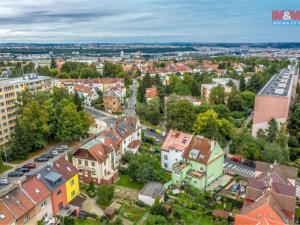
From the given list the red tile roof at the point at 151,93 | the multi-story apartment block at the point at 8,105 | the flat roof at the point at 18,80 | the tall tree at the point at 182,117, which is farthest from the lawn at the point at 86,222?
the red tile roof at the point at 151,93

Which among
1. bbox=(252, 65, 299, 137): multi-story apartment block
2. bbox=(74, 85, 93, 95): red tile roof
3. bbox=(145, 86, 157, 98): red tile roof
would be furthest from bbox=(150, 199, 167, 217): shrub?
bbox=(74, 85, 93, 95): red tile roof

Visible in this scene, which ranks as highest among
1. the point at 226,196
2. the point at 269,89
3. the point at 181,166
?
the point at 269,89

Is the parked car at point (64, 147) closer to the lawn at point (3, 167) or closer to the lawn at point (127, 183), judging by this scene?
the lawn at point (3, 167)

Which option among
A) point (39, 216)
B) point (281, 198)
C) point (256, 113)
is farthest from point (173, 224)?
point (256, 113)

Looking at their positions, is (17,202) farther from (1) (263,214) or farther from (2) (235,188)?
(2) (235,188)

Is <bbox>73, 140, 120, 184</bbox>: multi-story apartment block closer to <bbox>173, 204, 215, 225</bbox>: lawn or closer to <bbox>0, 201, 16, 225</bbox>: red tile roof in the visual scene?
<bbox>173, 204, 215, 225</bbox>: lawn

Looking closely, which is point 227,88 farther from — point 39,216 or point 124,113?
point 39,216
